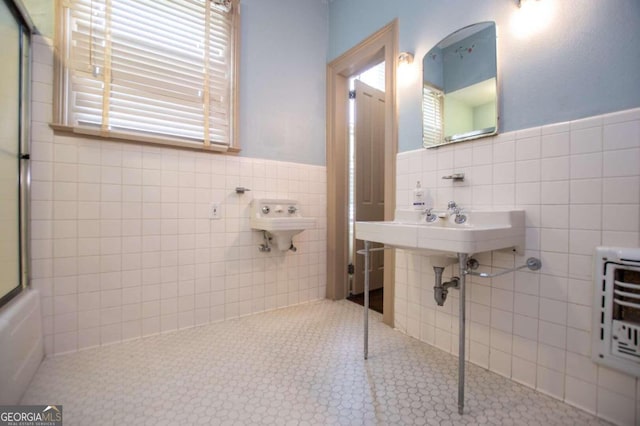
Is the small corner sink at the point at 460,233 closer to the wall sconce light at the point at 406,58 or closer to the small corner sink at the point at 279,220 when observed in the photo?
the small corner sink at the point at 279,220

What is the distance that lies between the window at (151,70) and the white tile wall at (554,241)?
1.72 m

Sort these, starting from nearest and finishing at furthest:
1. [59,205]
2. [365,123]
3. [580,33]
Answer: [580,33], [59,205], [365,123]

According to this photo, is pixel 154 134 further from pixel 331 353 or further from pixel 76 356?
pixel 331 353

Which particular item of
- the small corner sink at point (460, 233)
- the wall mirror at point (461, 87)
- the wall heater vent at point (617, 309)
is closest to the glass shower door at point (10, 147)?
the small corner sink at point (460, 233)

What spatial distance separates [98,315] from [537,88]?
9.01 ft

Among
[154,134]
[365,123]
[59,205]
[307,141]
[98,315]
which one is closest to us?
[59,205]

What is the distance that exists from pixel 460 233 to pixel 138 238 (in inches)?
74.9

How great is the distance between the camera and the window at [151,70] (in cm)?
166

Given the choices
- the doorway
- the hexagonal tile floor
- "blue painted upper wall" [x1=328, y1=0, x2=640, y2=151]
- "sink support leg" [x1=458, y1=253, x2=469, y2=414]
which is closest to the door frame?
the doorway

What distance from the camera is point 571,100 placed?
126cm

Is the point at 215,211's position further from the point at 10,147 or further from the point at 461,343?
the point at 461,343

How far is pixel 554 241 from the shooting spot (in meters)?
1.30

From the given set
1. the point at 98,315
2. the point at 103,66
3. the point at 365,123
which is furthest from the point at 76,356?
the point at 365,123

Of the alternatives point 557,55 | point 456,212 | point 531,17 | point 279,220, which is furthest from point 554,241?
point 279,220
